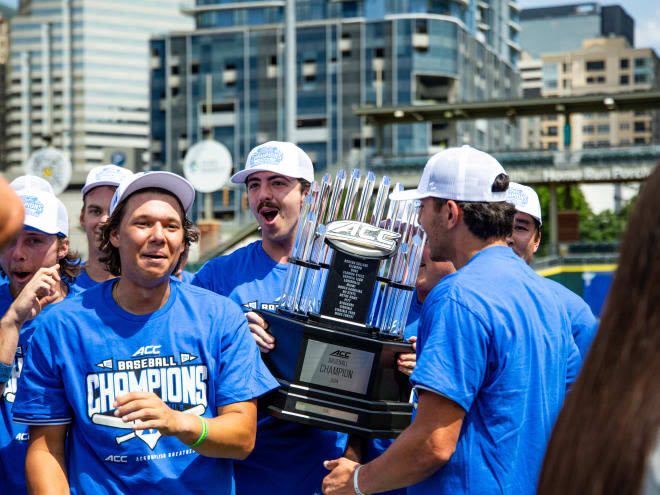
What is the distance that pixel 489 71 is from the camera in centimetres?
9938

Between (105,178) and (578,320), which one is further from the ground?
(105,178)

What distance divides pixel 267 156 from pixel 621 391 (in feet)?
11.3

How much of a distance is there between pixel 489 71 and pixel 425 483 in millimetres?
100106

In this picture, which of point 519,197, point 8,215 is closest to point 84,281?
point 519,197

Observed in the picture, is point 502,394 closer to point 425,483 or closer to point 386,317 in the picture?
point 425,483

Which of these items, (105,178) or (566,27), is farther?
(566,27)

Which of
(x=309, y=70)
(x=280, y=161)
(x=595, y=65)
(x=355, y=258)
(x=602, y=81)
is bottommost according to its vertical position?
(x=355, y=258)

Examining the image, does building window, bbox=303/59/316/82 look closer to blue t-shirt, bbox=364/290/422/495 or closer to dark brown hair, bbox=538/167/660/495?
blue t-shirt, bbox=364/290/422/495

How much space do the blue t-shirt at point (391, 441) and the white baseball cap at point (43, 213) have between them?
1.69 m

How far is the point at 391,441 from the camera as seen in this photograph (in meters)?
3.74

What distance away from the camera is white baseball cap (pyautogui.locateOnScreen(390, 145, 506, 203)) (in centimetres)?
308

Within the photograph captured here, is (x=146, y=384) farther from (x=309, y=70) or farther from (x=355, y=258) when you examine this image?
(x=309, y=70)

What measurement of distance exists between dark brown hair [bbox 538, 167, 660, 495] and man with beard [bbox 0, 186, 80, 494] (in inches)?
92.8

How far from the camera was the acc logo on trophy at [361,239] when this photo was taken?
10.8 ft
